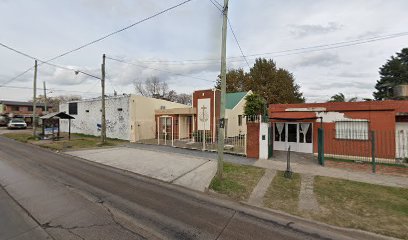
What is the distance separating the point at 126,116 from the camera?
24016mm

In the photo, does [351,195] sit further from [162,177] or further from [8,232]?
[8,232]

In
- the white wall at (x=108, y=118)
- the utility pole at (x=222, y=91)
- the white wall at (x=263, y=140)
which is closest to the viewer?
the utility pole at (x=222, y=91)

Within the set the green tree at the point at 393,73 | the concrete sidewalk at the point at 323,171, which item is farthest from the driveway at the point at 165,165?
the green tree at the point at 393,73

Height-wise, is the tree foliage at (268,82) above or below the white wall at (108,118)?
above

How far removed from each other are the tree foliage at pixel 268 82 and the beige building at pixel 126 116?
1601cm

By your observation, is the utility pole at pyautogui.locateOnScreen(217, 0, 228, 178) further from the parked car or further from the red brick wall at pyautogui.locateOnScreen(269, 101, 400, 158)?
the parked car

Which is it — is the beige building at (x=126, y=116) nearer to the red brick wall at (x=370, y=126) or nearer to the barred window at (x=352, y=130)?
the red brick wall at (x=370, y=126)

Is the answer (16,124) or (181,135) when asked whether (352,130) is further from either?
(16,124)

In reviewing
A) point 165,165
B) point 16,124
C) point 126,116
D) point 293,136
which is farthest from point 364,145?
point 16,124

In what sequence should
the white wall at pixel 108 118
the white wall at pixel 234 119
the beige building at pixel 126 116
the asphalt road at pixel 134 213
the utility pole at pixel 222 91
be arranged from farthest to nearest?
the white wall at pixel 234 119 → the white wall at pixel 108 118 → the beige building at pixel 126 116 → the utility pole at pixel 222 91 → the asphalt road at pixel 134 213

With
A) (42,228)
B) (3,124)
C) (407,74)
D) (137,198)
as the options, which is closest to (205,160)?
(137,198)

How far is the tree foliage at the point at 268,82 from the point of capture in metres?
38.2

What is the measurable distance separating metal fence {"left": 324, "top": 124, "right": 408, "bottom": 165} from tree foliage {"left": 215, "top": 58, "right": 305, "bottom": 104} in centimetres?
2179

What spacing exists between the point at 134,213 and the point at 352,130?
14.6 metres
